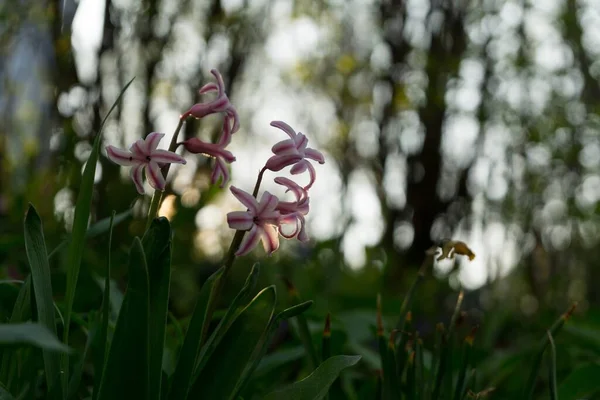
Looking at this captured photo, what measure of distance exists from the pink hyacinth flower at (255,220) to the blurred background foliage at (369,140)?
788 millimetres

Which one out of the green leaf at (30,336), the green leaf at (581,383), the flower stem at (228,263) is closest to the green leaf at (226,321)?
the flower stem at (228,263)

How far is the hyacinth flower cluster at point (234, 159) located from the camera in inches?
32.3

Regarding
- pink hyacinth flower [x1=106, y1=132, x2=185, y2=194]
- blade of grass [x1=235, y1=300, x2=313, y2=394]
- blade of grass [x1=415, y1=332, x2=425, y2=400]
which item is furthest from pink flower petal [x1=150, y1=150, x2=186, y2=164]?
blade of grass [x1=415, y1=332, x2=425, y2=400]

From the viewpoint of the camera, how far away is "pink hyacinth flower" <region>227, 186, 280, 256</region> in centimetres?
81

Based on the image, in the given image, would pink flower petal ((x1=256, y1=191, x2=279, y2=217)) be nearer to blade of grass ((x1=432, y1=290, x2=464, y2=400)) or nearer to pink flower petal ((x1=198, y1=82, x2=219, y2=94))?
pink flower petal ((x1=198, y1=82, x2=219, y2=94))

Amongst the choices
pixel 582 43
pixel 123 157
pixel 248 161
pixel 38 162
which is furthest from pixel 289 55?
pixel 123 157

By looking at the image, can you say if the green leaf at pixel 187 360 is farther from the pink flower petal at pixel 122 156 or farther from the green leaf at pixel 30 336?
the green leaf at pixel 30 336

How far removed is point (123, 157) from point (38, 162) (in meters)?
2.99

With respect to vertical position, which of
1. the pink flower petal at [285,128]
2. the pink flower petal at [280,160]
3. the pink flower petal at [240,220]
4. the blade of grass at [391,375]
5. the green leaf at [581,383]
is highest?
the pink flower petal at [285,128]

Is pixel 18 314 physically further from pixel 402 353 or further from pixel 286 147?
pixel 402 353

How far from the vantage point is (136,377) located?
0.74 meters

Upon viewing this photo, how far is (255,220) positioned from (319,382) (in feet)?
0.69

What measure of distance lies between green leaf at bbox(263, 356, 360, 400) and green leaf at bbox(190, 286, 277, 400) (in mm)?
72

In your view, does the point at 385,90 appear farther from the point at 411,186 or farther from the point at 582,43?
the point at 582,43
